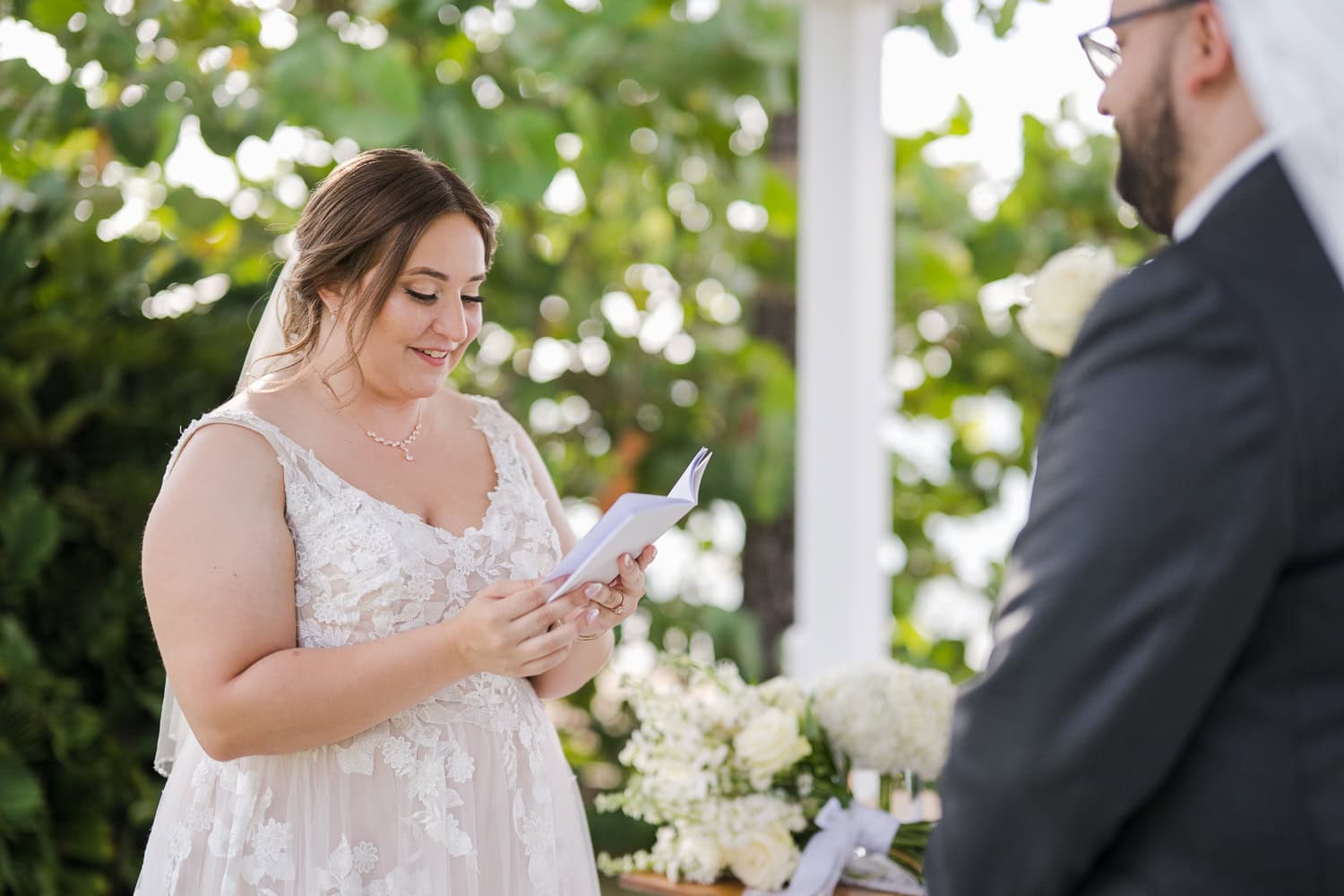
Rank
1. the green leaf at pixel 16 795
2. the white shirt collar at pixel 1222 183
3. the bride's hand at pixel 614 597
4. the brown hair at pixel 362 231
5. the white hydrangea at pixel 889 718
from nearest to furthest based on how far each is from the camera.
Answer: the white shirt collar at pixel 1222 183
the bride's hand at pixel 614 597
the brown hair at pixel 362 231
the white hydrangea at pixel 889 718
the green leaf at pixel 16 795

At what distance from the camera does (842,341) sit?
12.4 feet

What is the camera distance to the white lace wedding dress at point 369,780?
77.7 inches

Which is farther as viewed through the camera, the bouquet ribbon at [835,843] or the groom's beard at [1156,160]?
the bouquet ribbon at [835,843]

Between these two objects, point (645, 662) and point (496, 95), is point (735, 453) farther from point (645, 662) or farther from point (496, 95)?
point (496, 95)

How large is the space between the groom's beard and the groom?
0.08 meters

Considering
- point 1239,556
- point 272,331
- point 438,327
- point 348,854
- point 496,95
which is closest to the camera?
point 1239,556

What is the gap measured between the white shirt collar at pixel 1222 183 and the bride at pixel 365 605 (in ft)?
3.12

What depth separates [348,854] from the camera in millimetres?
1965

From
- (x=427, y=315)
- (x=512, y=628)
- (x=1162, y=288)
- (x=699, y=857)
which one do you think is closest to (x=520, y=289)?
(x=427, y=315)

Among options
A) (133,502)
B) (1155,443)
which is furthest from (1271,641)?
(133,502)

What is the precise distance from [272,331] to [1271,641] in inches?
67.5

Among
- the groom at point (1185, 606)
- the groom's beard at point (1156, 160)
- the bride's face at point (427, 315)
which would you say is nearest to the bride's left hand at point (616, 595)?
the bride's face at point (427, 315)

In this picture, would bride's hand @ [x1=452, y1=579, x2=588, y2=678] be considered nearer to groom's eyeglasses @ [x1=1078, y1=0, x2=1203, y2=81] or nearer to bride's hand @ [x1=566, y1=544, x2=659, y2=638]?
bride's hand @ [x1=566, y1=544, x2=659, y2=638]

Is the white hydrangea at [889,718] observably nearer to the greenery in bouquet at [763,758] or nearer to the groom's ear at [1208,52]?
the greenery in bouquet at [763,758]
